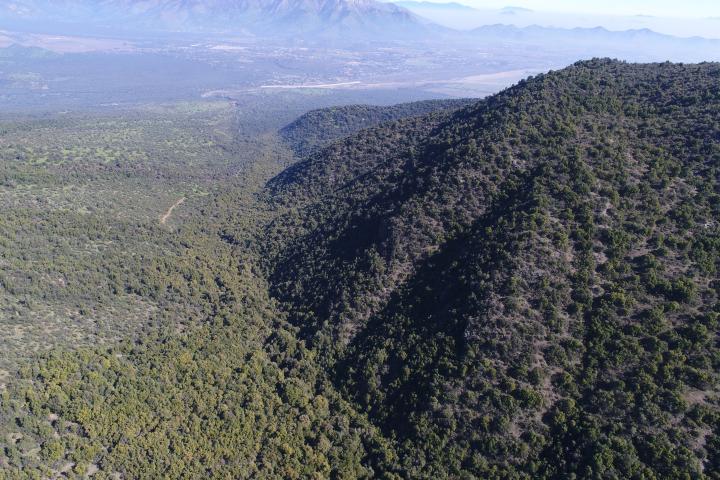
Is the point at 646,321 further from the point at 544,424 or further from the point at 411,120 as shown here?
the point at 411,120

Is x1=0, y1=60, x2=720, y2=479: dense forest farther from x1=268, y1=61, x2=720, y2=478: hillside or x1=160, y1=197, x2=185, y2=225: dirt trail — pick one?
x1=160, y1=197, x2=185, y2=225: dirt trail

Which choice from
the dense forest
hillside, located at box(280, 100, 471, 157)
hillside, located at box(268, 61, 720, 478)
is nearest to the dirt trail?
the dense forest

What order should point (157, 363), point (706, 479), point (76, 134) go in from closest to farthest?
1. point (706, 479)
2. point (157, 363)
3. point (76, 134)

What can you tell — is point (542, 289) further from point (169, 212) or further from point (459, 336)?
point (169, 212)

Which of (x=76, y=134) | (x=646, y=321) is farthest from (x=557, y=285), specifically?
(x=76, y=134)

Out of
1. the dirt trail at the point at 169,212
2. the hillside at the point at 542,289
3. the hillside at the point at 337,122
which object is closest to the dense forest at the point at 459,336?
the hillside at the point at 542,289
